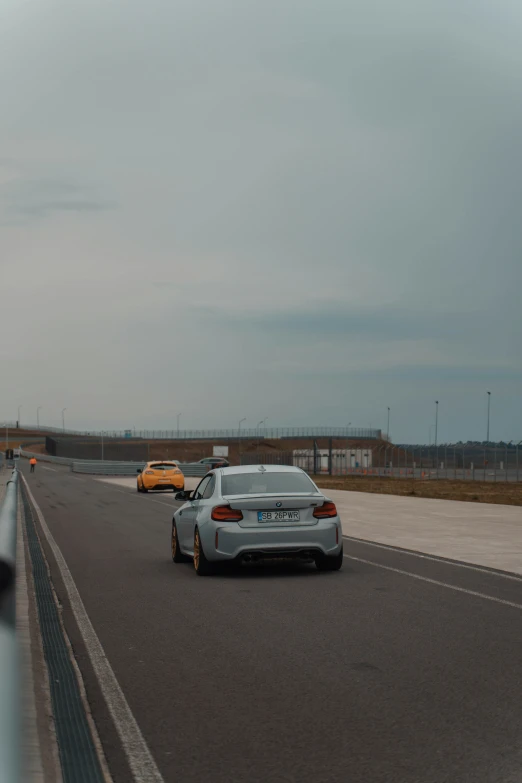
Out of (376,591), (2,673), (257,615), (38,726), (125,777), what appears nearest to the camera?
(2,673)

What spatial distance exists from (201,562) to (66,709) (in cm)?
678

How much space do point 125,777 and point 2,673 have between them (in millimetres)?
1921

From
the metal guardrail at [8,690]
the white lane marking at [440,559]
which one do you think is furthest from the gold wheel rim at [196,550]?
Answer: the metal guardrail at [8,690]

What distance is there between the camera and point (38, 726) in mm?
5777

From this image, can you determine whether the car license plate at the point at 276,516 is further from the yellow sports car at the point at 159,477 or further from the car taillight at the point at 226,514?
the yellow sports car at the point at 159,477

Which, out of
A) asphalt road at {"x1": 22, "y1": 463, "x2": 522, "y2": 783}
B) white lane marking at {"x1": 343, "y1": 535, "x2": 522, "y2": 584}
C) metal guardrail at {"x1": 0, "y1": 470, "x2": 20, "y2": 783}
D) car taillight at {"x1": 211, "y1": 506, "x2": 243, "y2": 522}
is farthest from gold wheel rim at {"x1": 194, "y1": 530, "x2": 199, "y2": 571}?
metal guardrail at {"x1": 0, "y1": 470, "x2": 20, "y2": 783}

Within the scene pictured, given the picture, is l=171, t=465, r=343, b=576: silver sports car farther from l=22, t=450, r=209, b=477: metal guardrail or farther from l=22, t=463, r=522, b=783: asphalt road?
l=22, t=450, r=209, b=477: metal guardrail

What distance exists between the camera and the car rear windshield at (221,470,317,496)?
43.4 ft

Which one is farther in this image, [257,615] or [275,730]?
[257,615]

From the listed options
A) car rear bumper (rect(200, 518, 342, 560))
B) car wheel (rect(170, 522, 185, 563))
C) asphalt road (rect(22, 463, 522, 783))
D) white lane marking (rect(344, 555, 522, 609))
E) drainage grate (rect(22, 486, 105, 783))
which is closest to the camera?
drainage grate (rect(22, 486, 105, 783))

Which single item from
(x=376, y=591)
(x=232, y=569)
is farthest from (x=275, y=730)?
(x=232, y=569)

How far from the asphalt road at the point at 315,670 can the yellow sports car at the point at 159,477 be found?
27265 mm

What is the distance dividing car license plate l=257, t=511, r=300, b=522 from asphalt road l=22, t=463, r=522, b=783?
2.51ft

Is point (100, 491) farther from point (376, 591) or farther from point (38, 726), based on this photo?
point (38, 726)
